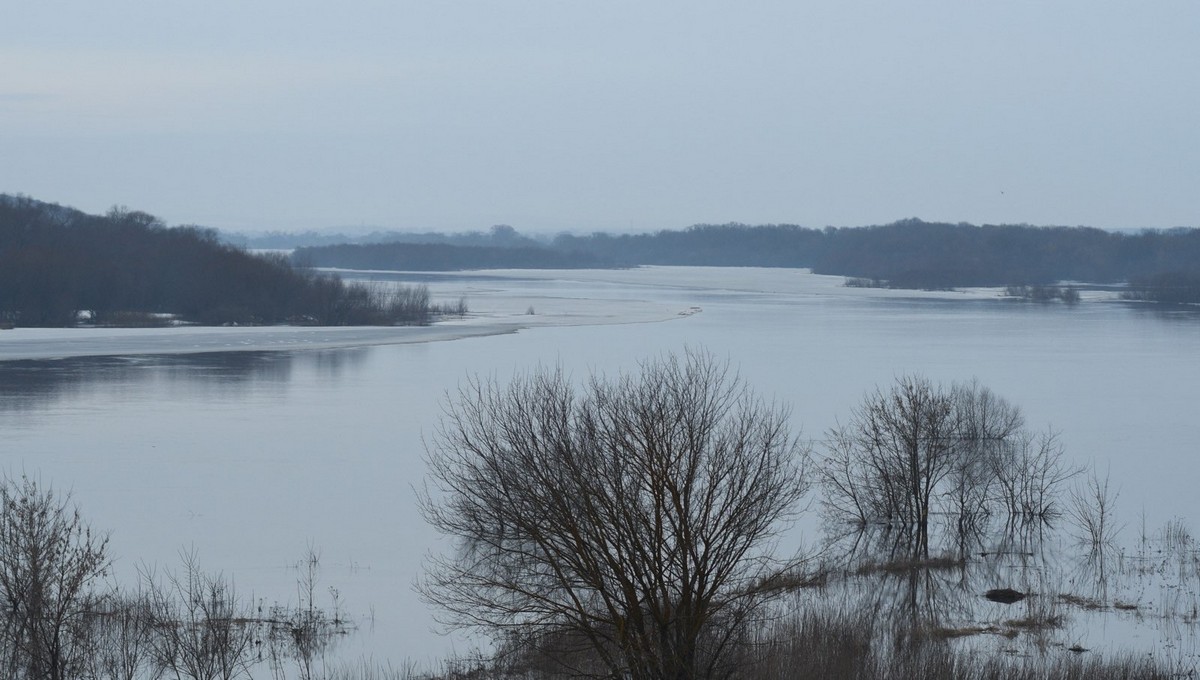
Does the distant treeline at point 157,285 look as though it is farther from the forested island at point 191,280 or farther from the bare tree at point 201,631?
the bare tree at point 201,631

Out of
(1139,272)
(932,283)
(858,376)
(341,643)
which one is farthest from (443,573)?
(1139,272)

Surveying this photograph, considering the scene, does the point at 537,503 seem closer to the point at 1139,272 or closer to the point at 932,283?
the point at 932,283

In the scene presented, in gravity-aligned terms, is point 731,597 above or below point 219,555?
above

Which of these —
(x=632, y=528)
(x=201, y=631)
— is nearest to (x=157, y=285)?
(x=201, y=631)

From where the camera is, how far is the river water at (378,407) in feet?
48.6

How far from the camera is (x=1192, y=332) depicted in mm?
46625

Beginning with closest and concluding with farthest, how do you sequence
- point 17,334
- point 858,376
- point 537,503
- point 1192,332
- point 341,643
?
point 537,503
point 341,643
point 858,376
point 17,334
point 1192,332

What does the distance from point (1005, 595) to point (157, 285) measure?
51.8 m

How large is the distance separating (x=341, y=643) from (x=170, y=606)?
187 centimetres

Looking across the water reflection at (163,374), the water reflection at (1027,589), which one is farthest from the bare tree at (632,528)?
the water reflection at (163,374)

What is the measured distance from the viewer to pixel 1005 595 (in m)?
13.6

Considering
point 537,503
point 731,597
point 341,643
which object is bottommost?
point 341,643

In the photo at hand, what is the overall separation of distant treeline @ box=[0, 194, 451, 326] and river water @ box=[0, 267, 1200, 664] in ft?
20.3

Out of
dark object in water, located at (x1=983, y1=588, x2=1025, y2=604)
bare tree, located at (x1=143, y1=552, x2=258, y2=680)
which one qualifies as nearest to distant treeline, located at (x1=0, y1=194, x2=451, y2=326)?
bare tree, located at (x1=143, y1=552, x2=258, y2=680)
